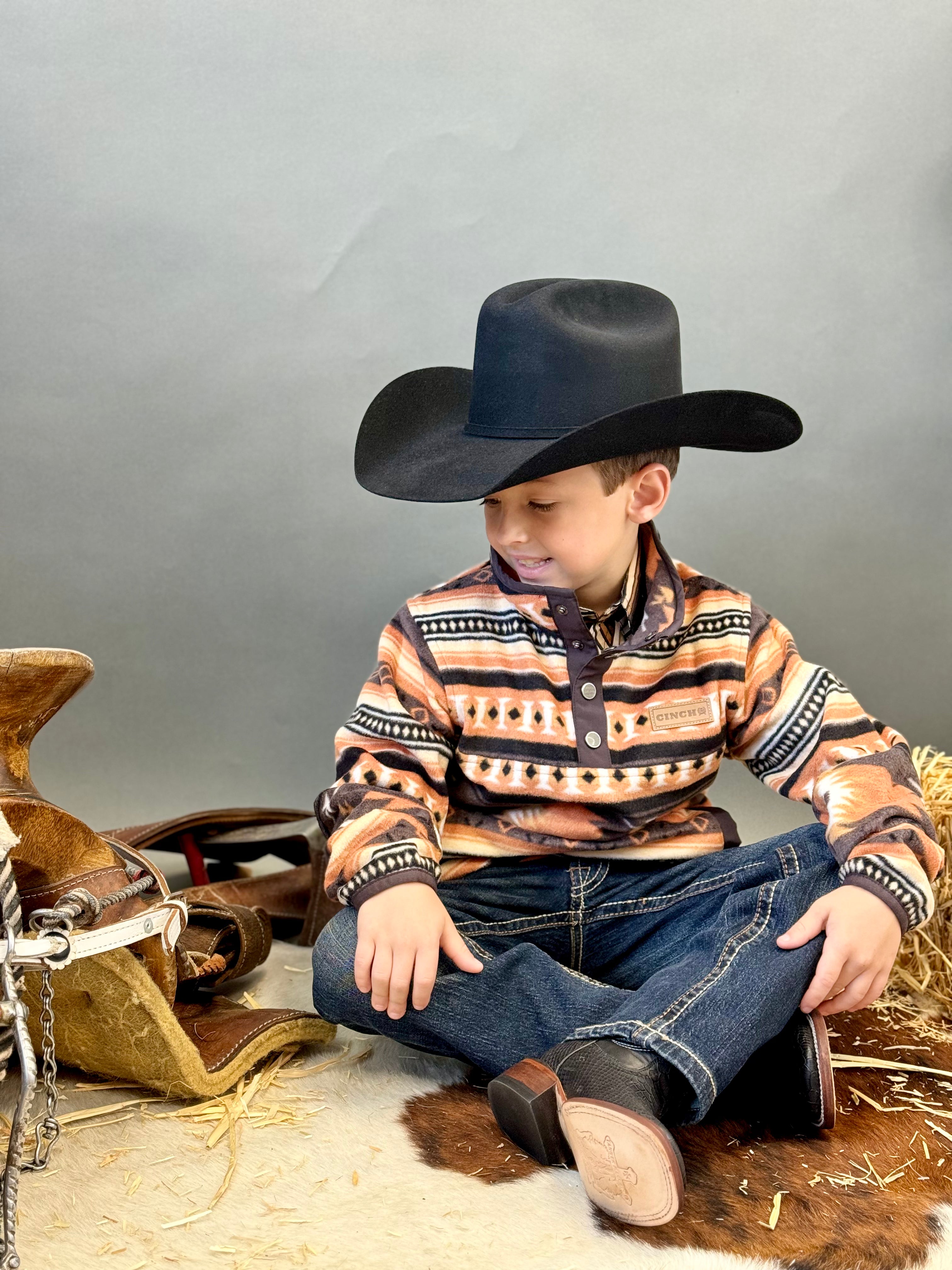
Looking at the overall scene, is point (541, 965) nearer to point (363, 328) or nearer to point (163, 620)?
point (163, 620)

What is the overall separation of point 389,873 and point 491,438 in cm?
54

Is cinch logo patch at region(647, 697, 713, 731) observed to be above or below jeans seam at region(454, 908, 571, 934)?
above

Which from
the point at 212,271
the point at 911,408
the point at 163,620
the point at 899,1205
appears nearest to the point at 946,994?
the point at 899,1205

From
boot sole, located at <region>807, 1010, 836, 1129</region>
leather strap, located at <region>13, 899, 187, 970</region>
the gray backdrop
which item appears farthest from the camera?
the gray backdrop

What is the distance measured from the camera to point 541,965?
5.09 feet

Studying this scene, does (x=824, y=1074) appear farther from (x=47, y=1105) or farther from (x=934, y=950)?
(x=47, y=1105)

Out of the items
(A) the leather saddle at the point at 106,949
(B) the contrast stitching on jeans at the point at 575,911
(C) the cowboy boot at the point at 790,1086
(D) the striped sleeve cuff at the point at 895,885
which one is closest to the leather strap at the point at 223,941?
(A) the leather saddle at the point at 106,949

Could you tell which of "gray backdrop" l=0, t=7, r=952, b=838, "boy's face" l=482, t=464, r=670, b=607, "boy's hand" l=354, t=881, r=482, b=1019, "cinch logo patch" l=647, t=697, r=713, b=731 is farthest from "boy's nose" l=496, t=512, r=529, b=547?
"gray backdrop" l=0, t=7, r=952, b=838

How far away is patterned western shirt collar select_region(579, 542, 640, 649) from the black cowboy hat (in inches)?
8.7

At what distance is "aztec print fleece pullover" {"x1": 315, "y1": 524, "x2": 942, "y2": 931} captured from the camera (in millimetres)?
1679

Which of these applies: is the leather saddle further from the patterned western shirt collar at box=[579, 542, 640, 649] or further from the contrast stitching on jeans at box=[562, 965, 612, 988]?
the patterned western shirt collar at box=[579, 542, 640, 649]

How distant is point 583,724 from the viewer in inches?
66.9

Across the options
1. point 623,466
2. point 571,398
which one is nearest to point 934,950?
point 623,466

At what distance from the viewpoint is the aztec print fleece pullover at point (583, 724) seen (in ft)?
5.51
